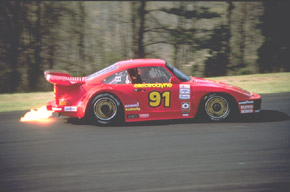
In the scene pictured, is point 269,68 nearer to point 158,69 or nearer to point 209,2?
point 209,2

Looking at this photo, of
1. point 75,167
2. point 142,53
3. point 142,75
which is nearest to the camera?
point 75,167

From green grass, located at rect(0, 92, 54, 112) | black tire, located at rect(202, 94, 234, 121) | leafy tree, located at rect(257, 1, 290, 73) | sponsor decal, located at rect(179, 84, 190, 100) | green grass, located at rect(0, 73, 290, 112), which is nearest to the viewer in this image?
sponsor decal, located at rect(179, 84, 190, 100)

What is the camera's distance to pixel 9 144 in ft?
21.9

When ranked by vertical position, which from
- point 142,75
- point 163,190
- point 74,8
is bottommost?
point 163,190

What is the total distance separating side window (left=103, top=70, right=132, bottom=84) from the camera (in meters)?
7.70

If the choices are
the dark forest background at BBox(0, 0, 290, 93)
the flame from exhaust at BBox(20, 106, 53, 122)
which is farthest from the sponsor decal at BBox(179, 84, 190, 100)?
the dark forest background at BBox(0, 0, 290, 93)

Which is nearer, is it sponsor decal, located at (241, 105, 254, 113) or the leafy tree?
sponsor decal, located at (241, 105, 254, 113)

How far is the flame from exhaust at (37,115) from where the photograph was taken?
28.0 feet

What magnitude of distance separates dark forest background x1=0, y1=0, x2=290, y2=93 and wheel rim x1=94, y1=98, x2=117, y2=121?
7.13 meters

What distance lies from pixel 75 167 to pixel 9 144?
1918 millimetres

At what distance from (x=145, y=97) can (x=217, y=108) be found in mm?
1524

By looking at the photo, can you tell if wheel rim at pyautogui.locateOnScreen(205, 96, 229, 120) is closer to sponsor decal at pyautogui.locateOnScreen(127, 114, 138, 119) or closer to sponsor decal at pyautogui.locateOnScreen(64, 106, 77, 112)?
sponsor decal at pyautogui.locateOnScreen(127, 114, 138, 119)

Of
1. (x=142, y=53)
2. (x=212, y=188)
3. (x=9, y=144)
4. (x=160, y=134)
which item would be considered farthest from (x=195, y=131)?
(x=142, y=53)

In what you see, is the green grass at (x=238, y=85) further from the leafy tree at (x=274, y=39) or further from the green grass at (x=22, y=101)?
the leafy tree at (x=274, y=39)
